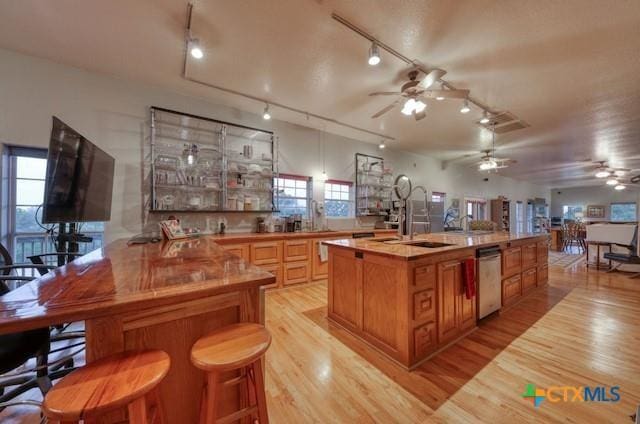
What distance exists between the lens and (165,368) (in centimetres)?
83

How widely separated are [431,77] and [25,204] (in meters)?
4.57

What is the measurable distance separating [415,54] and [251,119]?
2.73m

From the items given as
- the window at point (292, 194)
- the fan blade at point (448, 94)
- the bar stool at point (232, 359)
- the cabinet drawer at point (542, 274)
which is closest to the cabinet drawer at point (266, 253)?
the window at point (292, 194)

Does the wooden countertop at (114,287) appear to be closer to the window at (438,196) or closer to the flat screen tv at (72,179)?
the flat screen tv at (72,179)

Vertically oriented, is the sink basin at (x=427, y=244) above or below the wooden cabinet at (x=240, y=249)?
→ above

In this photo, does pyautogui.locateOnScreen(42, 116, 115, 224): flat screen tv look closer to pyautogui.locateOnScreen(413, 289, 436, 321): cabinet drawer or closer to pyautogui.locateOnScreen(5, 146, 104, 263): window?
pyautogui.locateOnScreen(5, 146, 104, 263): window

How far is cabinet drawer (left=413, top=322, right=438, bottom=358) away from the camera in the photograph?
194 cm

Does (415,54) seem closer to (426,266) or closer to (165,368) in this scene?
(426,266)

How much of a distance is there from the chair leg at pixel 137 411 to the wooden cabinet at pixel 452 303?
2.08 metres

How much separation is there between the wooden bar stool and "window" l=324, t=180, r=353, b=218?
4419 millimetres

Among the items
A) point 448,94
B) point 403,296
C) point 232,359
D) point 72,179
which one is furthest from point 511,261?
point 72,179

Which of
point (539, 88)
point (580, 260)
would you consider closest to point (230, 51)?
point (539, 88)

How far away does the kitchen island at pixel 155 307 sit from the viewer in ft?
2.67

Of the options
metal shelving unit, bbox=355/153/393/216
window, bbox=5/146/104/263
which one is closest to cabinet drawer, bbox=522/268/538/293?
metal shelving unit, bbox=355/153/393/216
